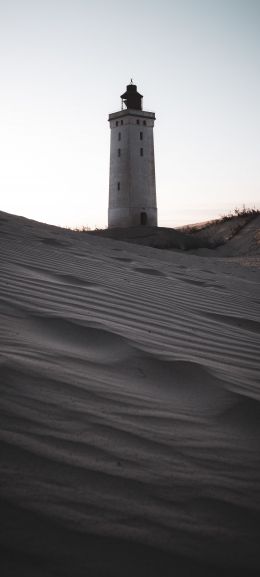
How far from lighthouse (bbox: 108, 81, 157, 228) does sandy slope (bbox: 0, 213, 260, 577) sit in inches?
1108

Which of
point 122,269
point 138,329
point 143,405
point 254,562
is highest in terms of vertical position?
point 122,269

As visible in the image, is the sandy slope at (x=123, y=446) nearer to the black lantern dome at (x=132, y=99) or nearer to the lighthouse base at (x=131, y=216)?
the lighthouse base at (x=131, y=216)

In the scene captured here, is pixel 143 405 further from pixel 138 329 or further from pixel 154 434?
pixel 138 329

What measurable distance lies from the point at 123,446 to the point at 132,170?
29.8 meters

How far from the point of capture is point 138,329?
229 cm

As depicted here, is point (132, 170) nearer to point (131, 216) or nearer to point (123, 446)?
point (131, 216)

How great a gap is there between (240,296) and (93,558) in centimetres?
369

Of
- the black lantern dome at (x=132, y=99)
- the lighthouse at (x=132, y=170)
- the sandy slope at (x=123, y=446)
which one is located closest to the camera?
the sandy slope at (x=123, y=446)

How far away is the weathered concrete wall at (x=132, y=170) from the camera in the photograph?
98.6 feet

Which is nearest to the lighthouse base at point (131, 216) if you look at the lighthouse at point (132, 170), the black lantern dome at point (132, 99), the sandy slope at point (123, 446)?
the lighthouse at point (132, 170)

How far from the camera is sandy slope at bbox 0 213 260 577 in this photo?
2.66ft

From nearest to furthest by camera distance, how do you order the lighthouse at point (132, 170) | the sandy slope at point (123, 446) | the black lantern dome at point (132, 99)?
the sandy slope at point (123, 446)
the lighthouse at point (132, 170)
the black lantern dome at point (132, 99)

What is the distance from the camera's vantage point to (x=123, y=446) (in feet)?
3.76

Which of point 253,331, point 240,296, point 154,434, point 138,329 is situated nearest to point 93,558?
point 154,434
